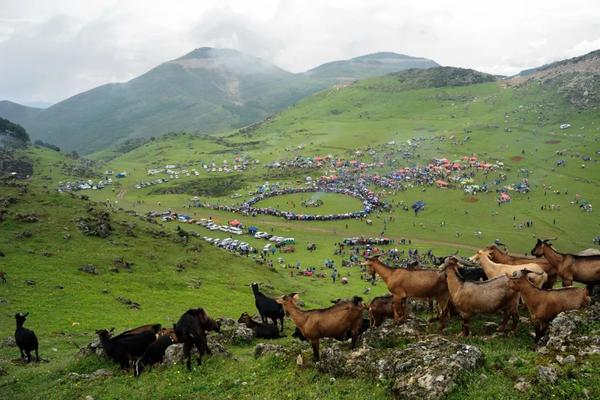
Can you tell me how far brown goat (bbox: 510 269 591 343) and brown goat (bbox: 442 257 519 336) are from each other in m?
0.37

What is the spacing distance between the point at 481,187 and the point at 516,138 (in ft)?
231

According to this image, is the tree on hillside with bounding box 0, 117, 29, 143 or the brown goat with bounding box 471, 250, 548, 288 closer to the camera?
the brown goat with bounding box 471, 250, 548, 288

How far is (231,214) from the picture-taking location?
110812 millimetres

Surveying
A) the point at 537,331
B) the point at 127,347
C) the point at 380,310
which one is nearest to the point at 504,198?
the point at 380,310

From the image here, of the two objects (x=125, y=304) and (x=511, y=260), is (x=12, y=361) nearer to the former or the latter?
(x=125, y=304)

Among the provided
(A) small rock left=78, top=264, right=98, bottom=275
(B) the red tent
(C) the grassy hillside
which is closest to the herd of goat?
(C) the grassy hillside

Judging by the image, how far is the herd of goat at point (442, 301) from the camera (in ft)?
51.5

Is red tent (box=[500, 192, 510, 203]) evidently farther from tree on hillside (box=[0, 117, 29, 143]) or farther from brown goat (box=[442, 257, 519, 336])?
tree on hillside (box=[0, 117, 29, 143])

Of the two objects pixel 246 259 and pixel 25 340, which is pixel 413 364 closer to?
pixel 25 340

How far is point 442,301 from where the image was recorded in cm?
1792

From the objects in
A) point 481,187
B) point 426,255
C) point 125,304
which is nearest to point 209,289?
point 125,304

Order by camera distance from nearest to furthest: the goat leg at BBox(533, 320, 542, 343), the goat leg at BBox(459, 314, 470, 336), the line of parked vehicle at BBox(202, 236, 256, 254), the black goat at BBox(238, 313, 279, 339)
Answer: the goat leg at BBox(533, 320, 542, 343) < the goat leg at BBox(459, 314, 470, 336) < the black goat at BBox(238, 313, 279, 339) < the line of parked vehicle at BBox(202, 236, 256, 254)

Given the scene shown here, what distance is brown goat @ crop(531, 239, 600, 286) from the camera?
17.9m

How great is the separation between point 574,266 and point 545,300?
424 cm
